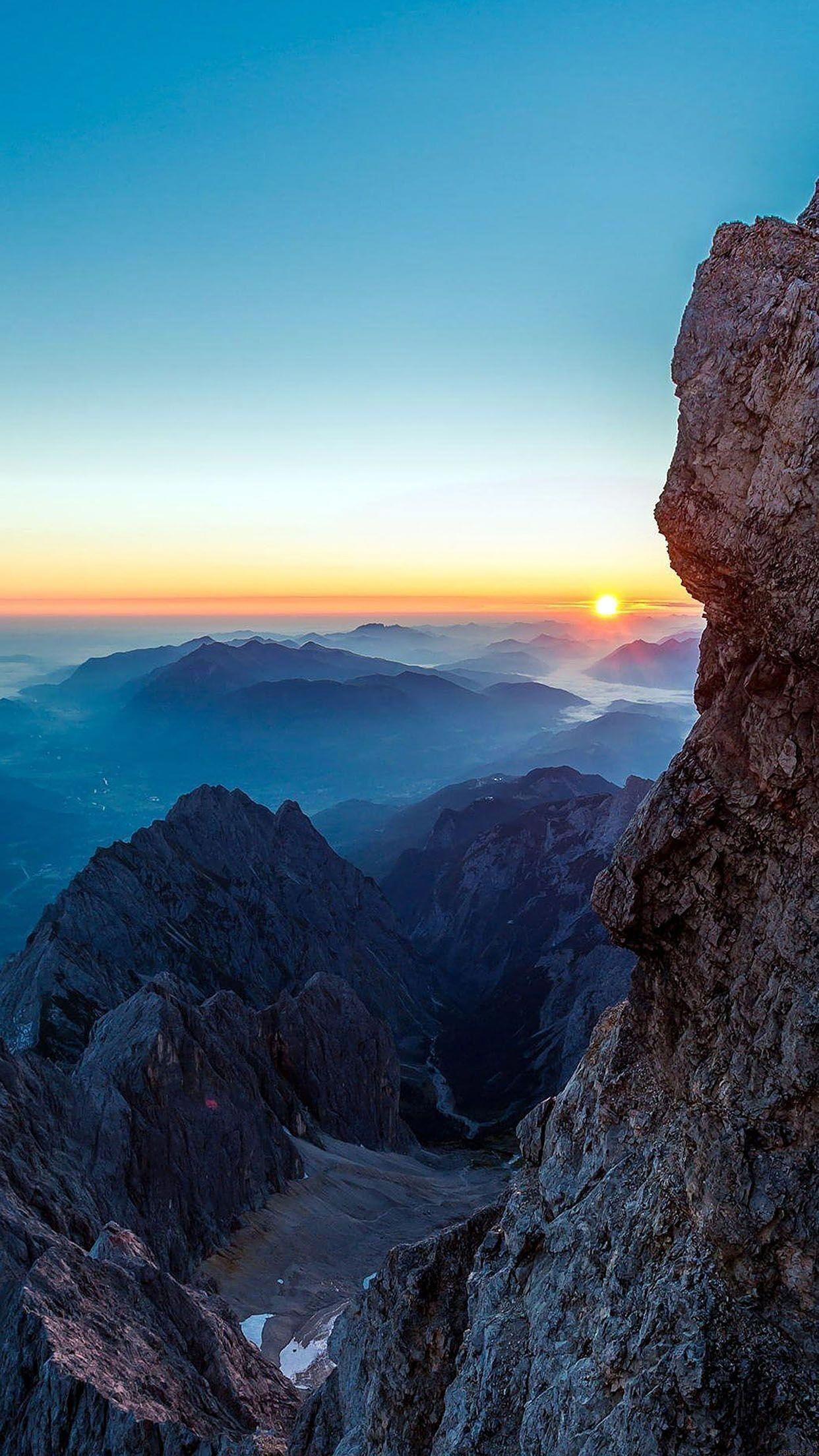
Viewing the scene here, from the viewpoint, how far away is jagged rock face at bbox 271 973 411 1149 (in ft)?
328

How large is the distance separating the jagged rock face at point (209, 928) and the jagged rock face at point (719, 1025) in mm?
80251

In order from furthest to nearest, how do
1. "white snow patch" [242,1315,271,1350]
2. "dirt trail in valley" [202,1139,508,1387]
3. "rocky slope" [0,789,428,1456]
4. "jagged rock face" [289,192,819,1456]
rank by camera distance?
"dirt trail in valley" [202,1139,508,1387] < "white snow patch" [242,1315,271,1350] < "rocky slope" [0,789,428,1456] < "jagged rock face" [289,192,819,1456]

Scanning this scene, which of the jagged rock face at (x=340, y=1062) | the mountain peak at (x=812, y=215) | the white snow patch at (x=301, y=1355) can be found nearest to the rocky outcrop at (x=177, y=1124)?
the jagged rock face at (x=340, y=1062)

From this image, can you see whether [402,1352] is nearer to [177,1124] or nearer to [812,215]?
[812,215]

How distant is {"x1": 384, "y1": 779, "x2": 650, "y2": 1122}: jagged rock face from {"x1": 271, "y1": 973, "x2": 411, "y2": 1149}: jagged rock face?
98.3ft

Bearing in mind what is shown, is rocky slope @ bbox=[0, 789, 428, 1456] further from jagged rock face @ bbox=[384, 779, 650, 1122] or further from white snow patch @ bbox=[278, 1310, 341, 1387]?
jagged rock face @ bbox=[384, 779, 650, 1122]

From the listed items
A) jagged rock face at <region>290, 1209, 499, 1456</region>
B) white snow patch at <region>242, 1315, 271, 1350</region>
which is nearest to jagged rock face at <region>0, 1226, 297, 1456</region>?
jagged rock face at <region>290, 1209, 499, 1456</region>

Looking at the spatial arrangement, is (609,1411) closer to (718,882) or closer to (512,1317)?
(512,1317)

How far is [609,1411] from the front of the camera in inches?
635

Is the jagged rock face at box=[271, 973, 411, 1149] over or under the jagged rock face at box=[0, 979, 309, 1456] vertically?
under

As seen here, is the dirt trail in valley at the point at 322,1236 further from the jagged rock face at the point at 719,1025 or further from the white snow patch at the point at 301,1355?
the jagged rock face at the point at 719,1025

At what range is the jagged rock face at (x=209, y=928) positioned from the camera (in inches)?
3804

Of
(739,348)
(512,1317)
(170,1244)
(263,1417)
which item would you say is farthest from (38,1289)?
(739,348)

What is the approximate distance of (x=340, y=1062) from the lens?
104m
